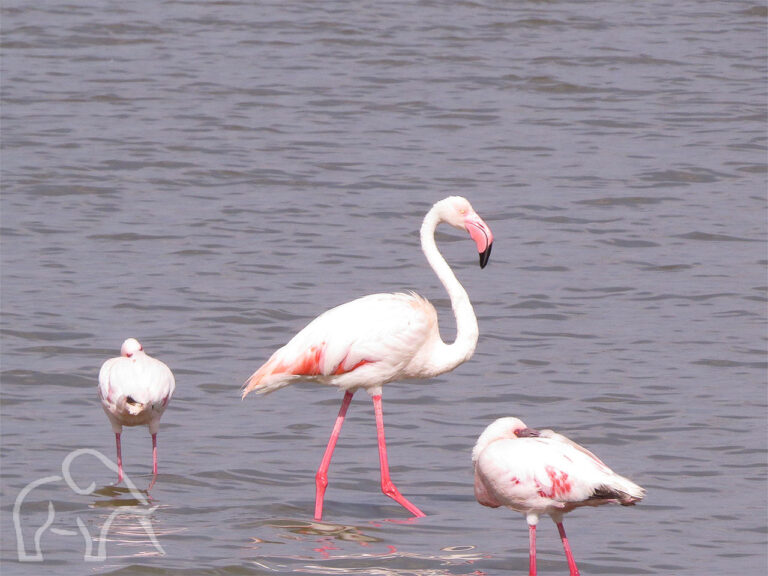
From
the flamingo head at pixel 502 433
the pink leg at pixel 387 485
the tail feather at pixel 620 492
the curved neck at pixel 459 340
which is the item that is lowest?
the pink leg at pixel 387 485

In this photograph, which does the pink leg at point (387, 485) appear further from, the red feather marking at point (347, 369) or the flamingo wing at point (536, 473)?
the flamingo wing at point (536, 473)

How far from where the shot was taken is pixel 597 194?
1540 cm

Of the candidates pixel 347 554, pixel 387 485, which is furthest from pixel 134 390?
pixel 347 554

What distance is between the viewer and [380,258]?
13.4 meters

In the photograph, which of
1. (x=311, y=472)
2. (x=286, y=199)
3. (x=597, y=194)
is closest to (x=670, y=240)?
(x=597, y=194)

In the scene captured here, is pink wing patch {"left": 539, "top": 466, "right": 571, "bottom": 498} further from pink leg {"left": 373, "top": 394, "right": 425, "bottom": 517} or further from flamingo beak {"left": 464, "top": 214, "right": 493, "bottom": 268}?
flamingo beak {"left": 464, "top": 214, "right": 493, "bottom": 268}

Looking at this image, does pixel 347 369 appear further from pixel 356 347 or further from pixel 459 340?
pixel 459 340

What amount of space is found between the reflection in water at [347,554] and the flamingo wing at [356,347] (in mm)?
794

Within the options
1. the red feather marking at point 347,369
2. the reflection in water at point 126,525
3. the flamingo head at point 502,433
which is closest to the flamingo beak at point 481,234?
the red feather marking at point 347,369

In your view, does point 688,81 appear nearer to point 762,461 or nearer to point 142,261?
point 142,261

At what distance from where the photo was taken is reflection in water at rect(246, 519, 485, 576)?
7148 mm

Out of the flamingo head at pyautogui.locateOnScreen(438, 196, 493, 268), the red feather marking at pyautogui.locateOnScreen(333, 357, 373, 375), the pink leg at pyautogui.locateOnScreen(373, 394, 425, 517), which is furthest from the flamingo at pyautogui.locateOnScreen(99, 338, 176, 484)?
the flamingo head at pyautogui.locateOnScreen(438, 196, 493, 268)

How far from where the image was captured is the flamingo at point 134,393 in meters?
8.40

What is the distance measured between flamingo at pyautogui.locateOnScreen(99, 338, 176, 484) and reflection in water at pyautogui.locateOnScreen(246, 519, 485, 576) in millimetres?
1042
